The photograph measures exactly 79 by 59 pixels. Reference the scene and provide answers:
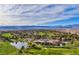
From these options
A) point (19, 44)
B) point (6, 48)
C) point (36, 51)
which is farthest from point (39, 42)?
point (6, 48)

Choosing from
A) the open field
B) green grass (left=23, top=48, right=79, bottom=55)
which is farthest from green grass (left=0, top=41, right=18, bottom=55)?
green grass (left=23, top=48, right=79, bottom=55)

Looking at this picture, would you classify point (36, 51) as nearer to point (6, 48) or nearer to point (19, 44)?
point (19, 44)

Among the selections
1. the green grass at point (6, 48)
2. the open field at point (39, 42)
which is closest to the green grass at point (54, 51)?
the open field at point (39, 42)

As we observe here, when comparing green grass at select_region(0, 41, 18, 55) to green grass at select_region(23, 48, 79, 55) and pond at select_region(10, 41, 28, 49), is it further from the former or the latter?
green grass at select_region(23, 48, 79, 55)

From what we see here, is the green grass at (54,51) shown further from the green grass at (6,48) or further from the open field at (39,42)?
the green grass at (6,48)

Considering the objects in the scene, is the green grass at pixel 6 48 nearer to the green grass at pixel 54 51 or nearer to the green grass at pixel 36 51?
the green grass at pixel 36 51

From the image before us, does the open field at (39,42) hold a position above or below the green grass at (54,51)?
above

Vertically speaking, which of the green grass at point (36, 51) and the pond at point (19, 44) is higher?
the pond at point (19, 44)

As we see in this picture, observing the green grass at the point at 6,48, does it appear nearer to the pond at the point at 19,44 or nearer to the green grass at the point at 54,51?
the pond at the point at 19,44

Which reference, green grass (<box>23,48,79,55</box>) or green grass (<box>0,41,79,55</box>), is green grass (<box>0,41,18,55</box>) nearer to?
green grass (<box>0,41,79,55</box>)

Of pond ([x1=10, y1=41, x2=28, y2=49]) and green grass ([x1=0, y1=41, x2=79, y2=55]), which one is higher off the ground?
pond ([x1=10, y1=41, x2=28, y2=49])
